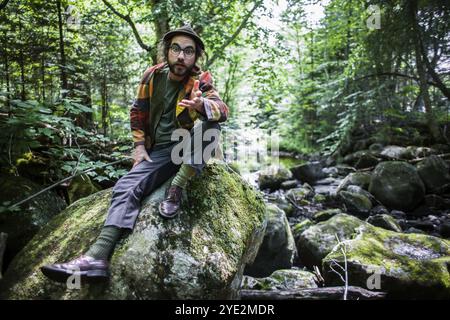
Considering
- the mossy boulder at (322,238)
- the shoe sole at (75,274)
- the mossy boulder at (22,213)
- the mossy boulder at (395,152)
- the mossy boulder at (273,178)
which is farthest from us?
the mossy boulder at (273,178)

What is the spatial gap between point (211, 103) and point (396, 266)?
10.1 ft

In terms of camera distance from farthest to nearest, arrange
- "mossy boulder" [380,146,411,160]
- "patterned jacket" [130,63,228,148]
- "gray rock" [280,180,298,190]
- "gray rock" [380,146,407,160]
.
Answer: "gray rock" [280,180,298,190] < "gray rock" [380,146,407,160] < "mossy boulder" [380,146,411,160] < "patterned jacket" [130,63,228,148]

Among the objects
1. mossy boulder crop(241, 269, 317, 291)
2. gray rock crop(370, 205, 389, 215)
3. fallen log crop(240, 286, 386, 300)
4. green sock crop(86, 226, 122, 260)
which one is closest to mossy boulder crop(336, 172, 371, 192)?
gray rock crop(370, 205, 389, 215)

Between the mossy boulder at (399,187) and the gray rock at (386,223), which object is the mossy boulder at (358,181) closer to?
the mossy boulder at (399,187)

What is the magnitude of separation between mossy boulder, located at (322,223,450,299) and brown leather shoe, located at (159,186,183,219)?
2.27 metres

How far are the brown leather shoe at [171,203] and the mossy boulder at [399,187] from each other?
7272 millimetres

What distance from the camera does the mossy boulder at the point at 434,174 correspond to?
27.8ft

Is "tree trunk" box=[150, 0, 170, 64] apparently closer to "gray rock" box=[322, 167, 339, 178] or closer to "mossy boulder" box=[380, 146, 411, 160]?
"mossy boulder" box=[380, 146, 411, 160]

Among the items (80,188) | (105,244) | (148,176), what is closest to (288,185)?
(80,188)

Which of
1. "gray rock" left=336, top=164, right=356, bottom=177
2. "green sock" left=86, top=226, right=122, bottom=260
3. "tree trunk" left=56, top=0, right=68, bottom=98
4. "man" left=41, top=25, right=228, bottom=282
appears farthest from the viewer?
"gray rock" left=336, top=164, right=356, bottom=177

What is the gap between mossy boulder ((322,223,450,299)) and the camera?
3.56m

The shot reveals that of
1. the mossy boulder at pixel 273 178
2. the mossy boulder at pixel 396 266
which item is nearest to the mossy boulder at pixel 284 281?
the mossy boulder at pixel 396 266

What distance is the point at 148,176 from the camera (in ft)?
9.48

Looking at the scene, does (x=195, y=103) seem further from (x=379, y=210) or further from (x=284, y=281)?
(x=379, y=210)
